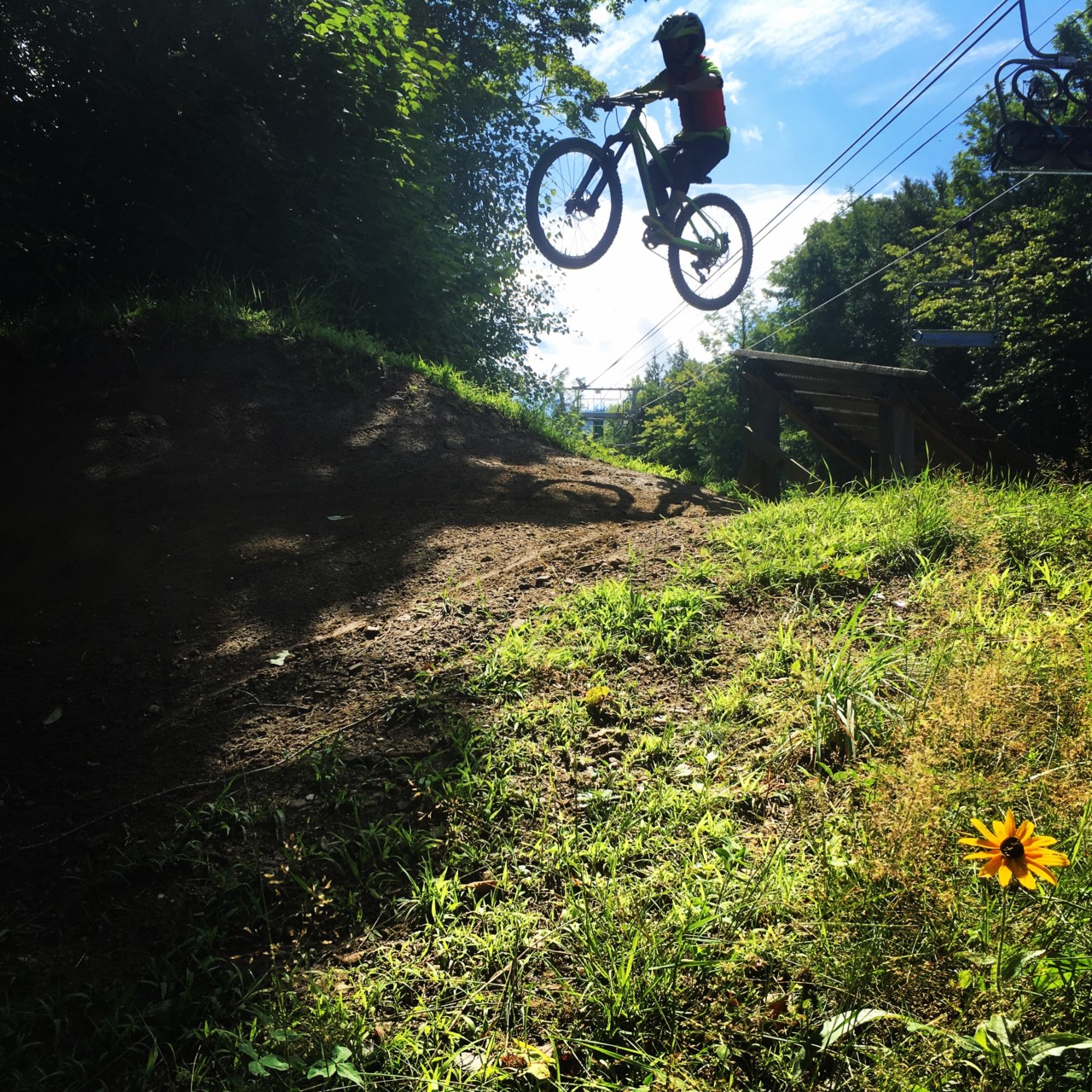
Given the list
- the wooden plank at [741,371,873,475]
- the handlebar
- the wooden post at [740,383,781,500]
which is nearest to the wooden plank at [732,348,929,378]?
the wooden plank at [741,371,873,475]

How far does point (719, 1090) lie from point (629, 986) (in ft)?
0.85

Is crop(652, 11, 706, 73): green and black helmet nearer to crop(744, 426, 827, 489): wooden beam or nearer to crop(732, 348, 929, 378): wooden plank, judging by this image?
crop(732, 348, 929, 378): wooden plank

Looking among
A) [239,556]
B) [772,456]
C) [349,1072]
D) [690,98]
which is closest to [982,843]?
[349,1072]

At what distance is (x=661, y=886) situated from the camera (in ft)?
6.03

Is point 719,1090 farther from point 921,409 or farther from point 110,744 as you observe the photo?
point 921,409

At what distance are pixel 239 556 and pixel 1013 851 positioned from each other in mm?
3664

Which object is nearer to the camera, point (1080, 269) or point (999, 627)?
point (999, 627)

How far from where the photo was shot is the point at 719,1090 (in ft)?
4.53

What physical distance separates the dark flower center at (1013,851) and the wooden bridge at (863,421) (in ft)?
12.5

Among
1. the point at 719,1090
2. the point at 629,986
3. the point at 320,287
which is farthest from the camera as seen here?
the point at 320,287

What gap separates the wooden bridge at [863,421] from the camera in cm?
523

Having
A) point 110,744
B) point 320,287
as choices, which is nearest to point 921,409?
point 110,744

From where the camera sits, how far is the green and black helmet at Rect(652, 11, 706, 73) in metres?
5.61

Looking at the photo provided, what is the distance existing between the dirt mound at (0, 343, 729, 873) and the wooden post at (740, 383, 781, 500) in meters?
1.08
